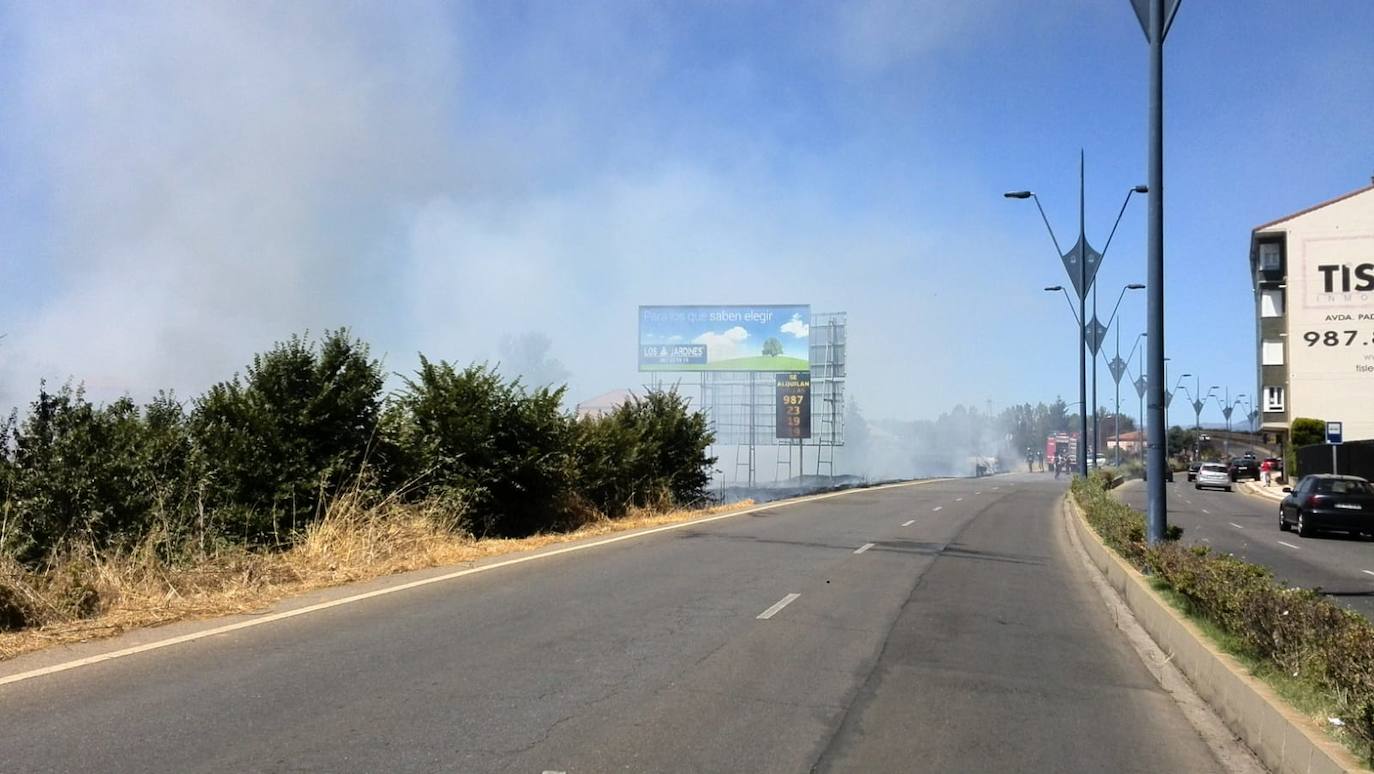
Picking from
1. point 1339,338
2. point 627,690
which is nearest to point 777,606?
point 627,690

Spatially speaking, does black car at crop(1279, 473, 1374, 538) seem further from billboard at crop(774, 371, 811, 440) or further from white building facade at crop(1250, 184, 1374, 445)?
white building facade at crop(1250, 184, 1374, 445)

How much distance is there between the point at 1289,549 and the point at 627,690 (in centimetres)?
1869

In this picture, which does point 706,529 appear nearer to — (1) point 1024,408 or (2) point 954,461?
(2) point 954,461

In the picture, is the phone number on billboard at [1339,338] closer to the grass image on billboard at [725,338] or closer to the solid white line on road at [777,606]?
the grass image on billboard at [725,338]

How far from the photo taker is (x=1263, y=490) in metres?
53.8

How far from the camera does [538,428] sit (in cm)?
1962

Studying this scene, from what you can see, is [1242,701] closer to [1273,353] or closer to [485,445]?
[485,445]

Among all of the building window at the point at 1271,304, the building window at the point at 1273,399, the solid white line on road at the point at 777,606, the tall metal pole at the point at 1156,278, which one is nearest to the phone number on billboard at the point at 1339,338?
the building window at the point at 1271,304

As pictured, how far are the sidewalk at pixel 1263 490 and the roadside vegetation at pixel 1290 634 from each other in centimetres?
4270

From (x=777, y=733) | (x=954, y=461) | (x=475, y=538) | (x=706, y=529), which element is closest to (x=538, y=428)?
(x=475, y=538)

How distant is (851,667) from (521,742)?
10.6ft

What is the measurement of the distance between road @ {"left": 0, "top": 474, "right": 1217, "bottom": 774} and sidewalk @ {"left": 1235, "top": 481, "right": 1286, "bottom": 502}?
4278cm

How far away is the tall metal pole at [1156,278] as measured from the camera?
12531mm

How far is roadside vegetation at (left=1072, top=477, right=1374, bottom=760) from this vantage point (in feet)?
17.2
